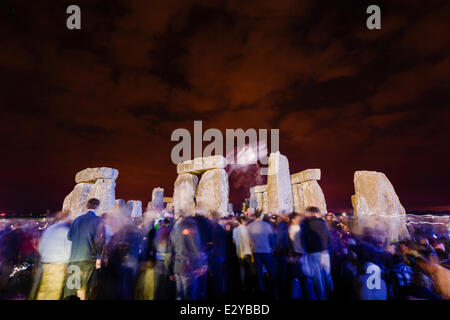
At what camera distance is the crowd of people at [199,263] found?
2945mm

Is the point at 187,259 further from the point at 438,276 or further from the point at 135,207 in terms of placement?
the point at 135,207

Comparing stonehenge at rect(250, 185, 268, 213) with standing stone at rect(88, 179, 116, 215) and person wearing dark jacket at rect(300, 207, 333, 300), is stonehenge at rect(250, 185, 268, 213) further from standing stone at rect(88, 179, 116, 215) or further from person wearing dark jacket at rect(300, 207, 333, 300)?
person wearing dark jacket at rect(300, 207, 333, 300)

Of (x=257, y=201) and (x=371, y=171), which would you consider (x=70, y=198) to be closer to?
(x=371, y=171)

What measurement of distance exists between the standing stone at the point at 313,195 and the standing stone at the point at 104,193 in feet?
24.9

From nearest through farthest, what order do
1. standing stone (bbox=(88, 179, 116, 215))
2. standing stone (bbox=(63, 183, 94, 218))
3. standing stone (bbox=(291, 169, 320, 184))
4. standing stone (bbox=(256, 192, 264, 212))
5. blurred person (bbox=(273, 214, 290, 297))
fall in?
1. blurred person (bbox=(273, 214, 290, 297))
2. standing stone (bbox=(88, 179, 116, 215))
3. standing stone (bbox=(63, 183, 94, 218))
4. standing stone (bbox=(291, 169, 320, 184))
5. standing stone (bbox=(256, 192, 264, 212))

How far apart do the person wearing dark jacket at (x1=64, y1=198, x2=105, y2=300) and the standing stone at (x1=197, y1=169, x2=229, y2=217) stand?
102 inches

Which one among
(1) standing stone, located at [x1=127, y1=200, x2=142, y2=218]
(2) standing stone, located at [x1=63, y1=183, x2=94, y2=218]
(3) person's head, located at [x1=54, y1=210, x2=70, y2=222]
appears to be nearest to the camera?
(3) person's head, located at [x1=54, y1=210, x2=70, y2=222]

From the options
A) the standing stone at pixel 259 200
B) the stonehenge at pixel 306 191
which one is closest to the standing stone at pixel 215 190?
the stonehenge at pixel 306 191

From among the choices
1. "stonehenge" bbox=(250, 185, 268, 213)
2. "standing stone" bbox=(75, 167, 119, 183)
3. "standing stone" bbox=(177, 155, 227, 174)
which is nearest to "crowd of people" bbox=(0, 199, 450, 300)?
"standing stone" bbox=(177, 155, 227, 174)

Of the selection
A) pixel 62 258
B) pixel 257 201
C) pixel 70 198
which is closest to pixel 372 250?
pixel 62 258

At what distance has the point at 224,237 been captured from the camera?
4.04 m

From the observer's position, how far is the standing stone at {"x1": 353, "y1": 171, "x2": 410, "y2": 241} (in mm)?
6594

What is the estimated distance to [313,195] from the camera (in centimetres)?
948
